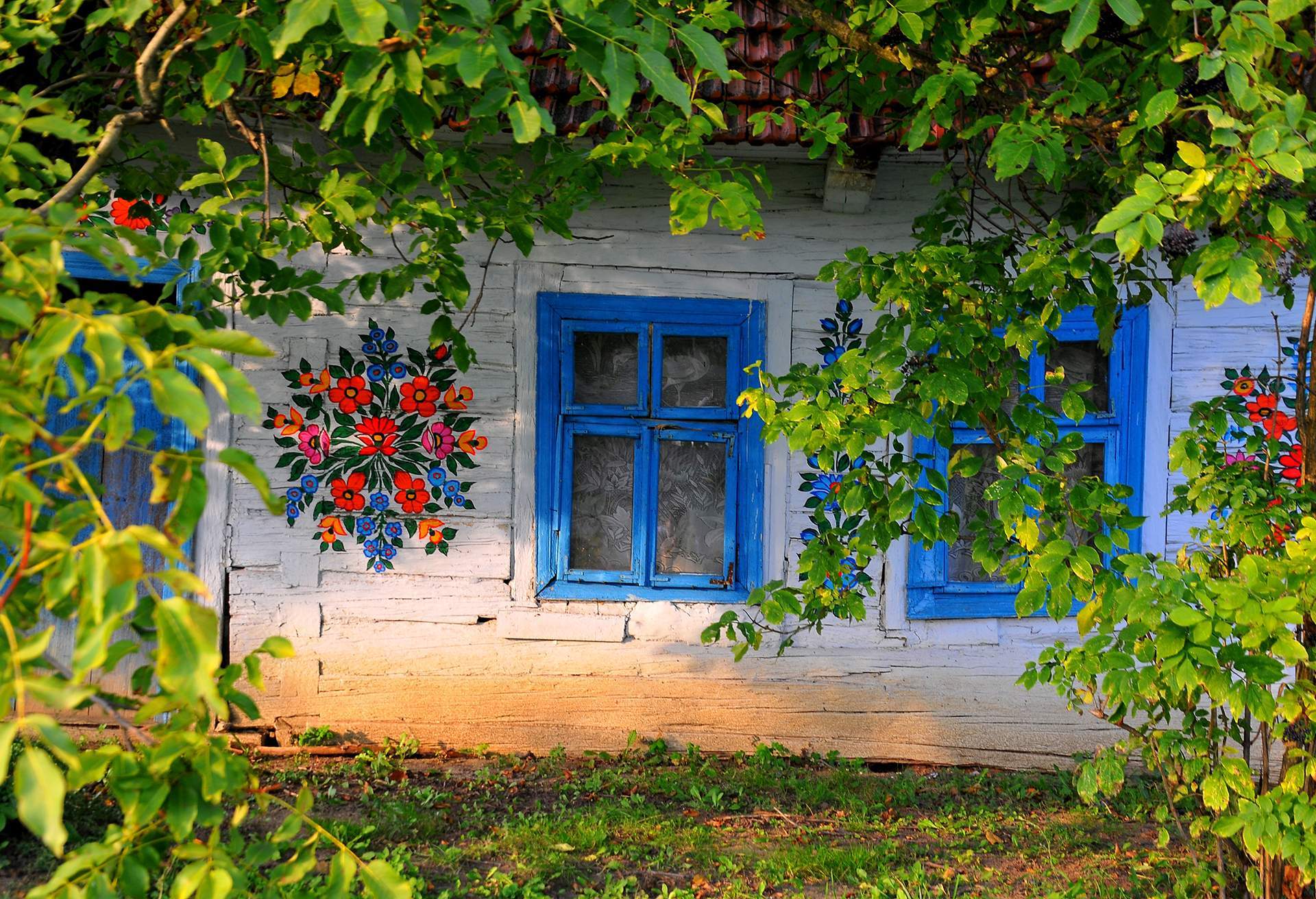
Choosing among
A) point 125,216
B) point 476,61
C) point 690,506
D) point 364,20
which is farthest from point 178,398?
point 125,216

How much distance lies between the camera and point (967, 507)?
464 cm

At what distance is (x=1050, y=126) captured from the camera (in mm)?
2424

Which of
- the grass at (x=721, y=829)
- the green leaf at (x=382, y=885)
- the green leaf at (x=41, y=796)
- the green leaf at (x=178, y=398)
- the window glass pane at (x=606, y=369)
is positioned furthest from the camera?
the window glass pane at (x=606, y=369)

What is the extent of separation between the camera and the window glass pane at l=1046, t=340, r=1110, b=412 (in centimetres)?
459

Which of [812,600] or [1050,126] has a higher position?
[1050,126]

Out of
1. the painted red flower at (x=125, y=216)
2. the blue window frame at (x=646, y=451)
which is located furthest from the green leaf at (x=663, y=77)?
the blue window frame at (x=646, y=451)

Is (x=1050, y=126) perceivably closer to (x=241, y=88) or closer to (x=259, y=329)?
(x=241, y=88)

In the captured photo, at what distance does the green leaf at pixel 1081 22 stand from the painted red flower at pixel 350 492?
10.9 feet

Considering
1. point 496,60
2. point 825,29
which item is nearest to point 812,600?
point 825,29

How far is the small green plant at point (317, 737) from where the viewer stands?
4.42m

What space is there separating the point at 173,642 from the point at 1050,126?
7.17ft

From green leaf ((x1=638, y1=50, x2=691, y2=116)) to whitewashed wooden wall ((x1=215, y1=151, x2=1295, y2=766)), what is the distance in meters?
2.78

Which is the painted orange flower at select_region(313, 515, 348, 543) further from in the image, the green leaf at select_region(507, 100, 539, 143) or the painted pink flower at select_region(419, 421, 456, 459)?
the green leaf at select_region(507, 100, 539, 143)

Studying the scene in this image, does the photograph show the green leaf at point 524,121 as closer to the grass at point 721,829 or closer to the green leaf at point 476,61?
the green leaf at point 476,61
